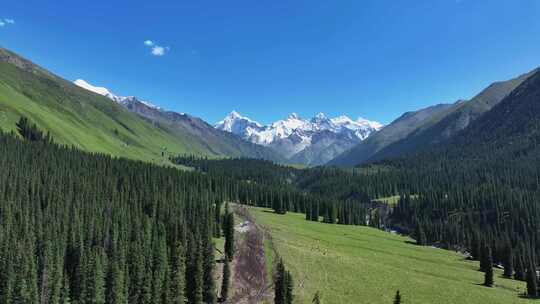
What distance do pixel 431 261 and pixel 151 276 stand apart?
88.0 m

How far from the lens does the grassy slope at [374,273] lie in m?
88.8

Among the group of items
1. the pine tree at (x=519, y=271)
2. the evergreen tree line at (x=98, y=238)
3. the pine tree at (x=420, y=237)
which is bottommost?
the pine tree at (x=519, y=271)

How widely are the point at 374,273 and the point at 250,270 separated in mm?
30749

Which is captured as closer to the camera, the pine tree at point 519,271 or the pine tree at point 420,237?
the pine tree at point 519,271

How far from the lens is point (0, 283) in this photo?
82.5 meters

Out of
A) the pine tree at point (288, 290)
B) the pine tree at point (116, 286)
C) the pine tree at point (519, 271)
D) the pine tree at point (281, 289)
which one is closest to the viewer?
the pine tree at point (288, 290)

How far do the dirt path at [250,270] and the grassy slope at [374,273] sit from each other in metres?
6.09

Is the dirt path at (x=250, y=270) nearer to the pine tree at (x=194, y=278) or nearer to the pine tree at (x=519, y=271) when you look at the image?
the pine tree at (x=194, y=278)

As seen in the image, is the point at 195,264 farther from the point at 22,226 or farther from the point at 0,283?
the point at 22,226

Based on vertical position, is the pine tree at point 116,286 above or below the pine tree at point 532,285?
above

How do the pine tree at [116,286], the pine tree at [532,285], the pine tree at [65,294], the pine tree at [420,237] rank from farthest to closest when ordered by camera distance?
the pine tree at [420,237] → the pine tree at [532,285] → the pine tree at [65,294] → the pine tree at [116,286]

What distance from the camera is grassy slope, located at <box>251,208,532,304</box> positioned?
88812mm

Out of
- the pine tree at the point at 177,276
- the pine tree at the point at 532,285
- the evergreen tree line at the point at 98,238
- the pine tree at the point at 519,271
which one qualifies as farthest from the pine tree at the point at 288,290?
the pine tree at the point at 519,271

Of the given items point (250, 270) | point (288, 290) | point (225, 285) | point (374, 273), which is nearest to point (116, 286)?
point (225, 285)
